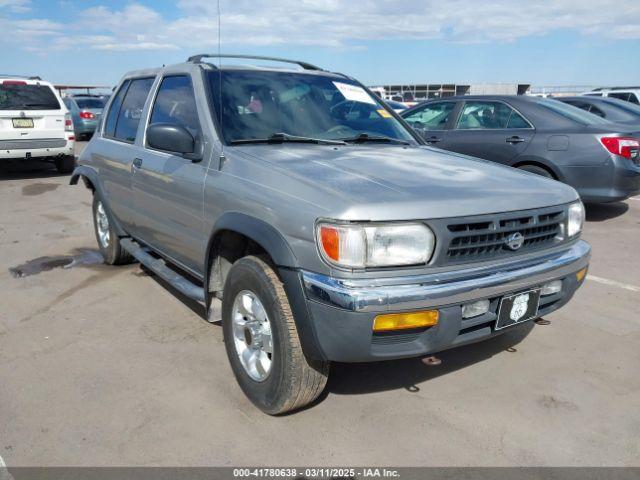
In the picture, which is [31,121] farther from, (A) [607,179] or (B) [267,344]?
(A) [607,179]

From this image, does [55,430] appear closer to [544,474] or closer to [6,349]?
[6,349]

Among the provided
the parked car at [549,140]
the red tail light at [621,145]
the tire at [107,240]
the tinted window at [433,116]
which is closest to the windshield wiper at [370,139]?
the tire at [107,240]

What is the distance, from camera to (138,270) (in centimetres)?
543

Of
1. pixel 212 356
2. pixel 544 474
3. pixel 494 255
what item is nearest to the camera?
pixel 544 474

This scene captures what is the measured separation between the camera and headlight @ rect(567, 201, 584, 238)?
120 inches

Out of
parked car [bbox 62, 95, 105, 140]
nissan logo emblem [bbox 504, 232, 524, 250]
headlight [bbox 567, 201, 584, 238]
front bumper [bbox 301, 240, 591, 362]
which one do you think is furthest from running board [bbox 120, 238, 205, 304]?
parked car [bbox 62, 95, 105, 140]

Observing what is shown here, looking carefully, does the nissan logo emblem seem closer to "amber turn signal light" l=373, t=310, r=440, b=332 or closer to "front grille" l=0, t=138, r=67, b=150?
"amber turn signal light" l=373, t=310, r=440, b=332

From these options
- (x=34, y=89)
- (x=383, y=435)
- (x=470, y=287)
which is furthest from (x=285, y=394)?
(x=34, y=89)

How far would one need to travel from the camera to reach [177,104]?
3.83 m

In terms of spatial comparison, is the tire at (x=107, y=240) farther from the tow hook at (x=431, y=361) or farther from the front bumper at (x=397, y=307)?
the front bumper at (x=397, y=307)

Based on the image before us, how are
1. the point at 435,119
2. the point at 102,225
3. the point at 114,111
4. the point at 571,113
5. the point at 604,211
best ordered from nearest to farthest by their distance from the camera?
the point at 114,111, the point at 102,225, the point at 571,113, the point at 604,211, the point at 435,119

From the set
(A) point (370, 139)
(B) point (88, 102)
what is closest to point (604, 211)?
(A) point (370, 139)

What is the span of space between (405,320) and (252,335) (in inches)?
35.9

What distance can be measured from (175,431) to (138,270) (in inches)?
115
